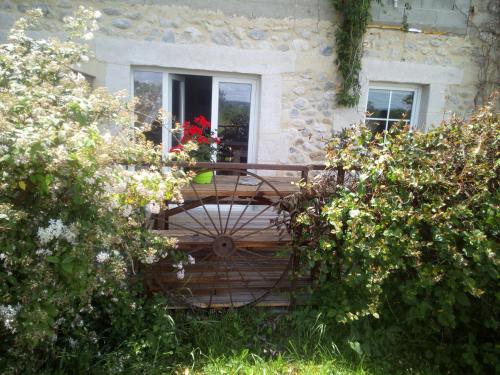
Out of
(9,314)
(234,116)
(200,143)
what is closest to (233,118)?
(234,116)

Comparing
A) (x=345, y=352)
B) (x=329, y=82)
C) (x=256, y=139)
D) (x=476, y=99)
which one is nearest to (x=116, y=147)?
A: (x=345, y=352)

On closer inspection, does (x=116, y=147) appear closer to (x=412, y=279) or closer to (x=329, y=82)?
(x=412, y=279)

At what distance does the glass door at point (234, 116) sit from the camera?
3.87 m

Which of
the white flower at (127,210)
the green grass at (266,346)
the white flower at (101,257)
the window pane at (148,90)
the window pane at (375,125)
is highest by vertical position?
the window pane at (148,90)

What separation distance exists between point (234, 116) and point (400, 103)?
207 cm

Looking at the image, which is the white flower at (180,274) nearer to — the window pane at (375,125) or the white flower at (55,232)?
the white flower at (55,232)

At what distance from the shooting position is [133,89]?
3.71 metres

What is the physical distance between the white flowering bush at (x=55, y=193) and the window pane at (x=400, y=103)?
3.23 meters

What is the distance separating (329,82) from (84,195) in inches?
120

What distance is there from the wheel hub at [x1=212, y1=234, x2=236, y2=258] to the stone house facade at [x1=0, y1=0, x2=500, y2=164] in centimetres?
112

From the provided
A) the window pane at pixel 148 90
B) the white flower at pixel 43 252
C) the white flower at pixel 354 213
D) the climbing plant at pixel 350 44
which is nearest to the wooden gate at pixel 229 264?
the white flower at pixel 354 213

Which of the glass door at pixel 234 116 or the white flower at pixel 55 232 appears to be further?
the glass door at pixel 234 116

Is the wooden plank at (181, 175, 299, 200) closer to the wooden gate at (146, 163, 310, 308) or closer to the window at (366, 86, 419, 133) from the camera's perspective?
the wooden gate at (146, 163, 310, 308)

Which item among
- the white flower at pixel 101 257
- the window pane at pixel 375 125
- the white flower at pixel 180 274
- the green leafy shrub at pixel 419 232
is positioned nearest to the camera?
the white flower at pixel 101 257
